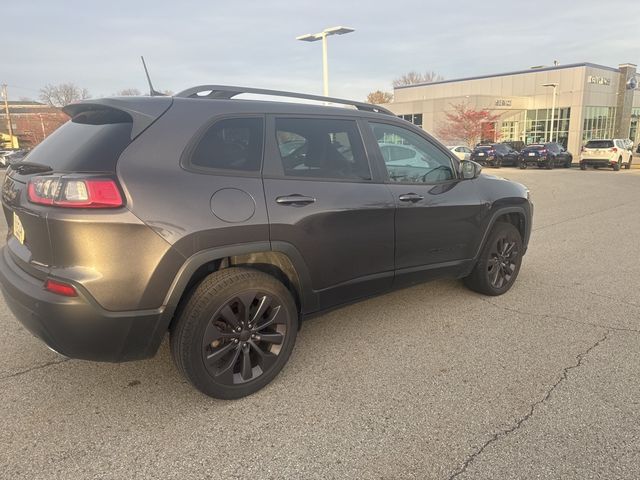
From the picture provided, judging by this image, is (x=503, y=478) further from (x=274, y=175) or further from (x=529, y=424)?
(x=274, y=175)

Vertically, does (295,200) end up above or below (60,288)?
above

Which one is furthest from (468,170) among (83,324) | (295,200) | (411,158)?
(83,324)

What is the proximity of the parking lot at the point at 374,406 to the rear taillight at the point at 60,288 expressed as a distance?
78 centimetres

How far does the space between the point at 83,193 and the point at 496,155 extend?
3144 cm

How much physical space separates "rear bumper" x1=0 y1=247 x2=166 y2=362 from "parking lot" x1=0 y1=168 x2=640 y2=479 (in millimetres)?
443

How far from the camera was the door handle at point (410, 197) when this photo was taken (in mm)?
3445

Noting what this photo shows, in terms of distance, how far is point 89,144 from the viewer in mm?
2453

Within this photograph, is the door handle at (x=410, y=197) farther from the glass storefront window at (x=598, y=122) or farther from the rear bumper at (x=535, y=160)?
the glass storefront window at (x=598, y=122)

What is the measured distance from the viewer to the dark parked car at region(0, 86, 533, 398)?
230 cm

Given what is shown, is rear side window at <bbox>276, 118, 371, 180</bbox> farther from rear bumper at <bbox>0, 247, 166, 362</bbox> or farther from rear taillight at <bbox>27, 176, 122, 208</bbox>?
rear bumper at <bbox>0, 247, 166, 362</bbox>

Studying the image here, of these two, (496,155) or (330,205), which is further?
(496,155)

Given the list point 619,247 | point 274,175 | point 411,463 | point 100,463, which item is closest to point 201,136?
point 274,175

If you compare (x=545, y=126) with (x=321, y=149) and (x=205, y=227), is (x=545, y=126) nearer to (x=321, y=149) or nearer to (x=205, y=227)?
(x=321, y=149)

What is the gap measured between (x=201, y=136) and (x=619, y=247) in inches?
254
